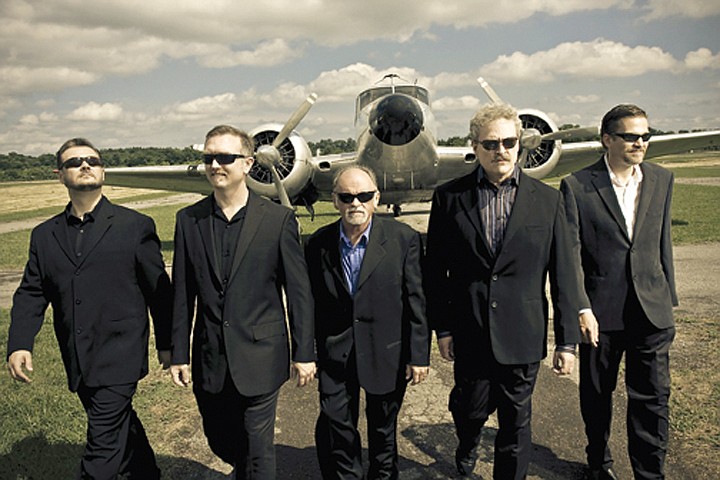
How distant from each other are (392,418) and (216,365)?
1.08m

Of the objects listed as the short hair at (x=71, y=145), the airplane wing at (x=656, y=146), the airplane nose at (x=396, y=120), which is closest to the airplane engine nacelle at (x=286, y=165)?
the airplane nose at (x=396, y=120)

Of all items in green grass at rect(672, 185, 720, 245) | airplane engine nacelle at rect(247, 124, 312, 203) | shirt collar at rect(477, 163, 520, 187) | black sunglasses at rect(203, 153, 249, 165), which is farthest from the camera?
green grass at rect(672, 185, 720, 245)

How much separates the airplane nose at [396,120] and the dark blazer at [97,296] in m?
7.24

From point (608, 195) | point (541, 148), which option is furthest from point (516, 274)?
point (541, 148)

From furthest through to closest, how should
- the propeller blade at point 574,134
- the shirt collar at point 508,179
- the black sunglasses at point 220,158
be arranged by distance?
the propeller blade at point 574,134 → the shirt collar at point 508,179 → the black sunglasses at point 220,158

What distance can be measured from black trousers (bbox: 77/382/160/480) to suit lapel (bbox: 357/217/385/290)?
152 cm

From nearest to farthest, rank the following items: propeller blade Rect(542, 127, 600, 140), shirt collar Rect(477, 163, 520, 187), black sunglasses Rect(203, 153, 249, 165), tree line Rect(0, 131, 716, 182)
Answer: black sunglasses Rect(203, 153, 249, 165) → shirt collar Rect(477, 163, 520, 187) → propeller blade Rect(542, 127, 600, 140) → tree line Rect(0, 131, 716, 182)

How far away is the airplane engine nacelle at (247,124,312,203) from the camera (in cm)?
1136

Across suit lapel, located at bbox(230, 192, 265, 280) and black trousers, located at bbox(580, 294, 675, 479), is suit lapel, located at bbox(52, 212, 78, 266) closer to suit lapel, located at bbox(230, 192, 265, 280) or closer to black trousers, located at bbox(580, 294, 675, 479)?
suit lapel, located at bbox(230, 192, 265, 280)

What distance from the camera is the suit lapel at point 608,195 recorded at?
3.06m

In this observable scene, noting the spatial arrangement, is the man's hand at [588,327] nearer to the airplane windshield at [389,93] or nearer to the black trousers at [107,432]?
the black trousers at [107,432]

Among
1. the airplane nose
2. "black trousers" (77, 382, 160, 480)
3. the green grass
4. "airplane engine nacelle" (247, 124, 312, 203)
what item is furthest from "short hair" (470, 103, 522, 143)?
the green grass

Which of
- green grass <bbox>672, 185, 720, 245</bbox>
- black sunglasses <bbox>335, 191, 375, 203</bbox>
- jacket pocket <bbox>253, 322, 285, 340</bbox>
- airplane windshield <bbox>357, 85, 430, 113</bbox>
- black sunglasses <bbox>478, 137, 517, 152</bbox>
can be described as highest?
airplane windshield <bbox>357, 85, 430, 113</bbox>

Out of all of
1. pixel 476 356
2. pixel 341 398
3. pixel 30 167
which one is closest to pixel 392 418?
pixel 341 398
